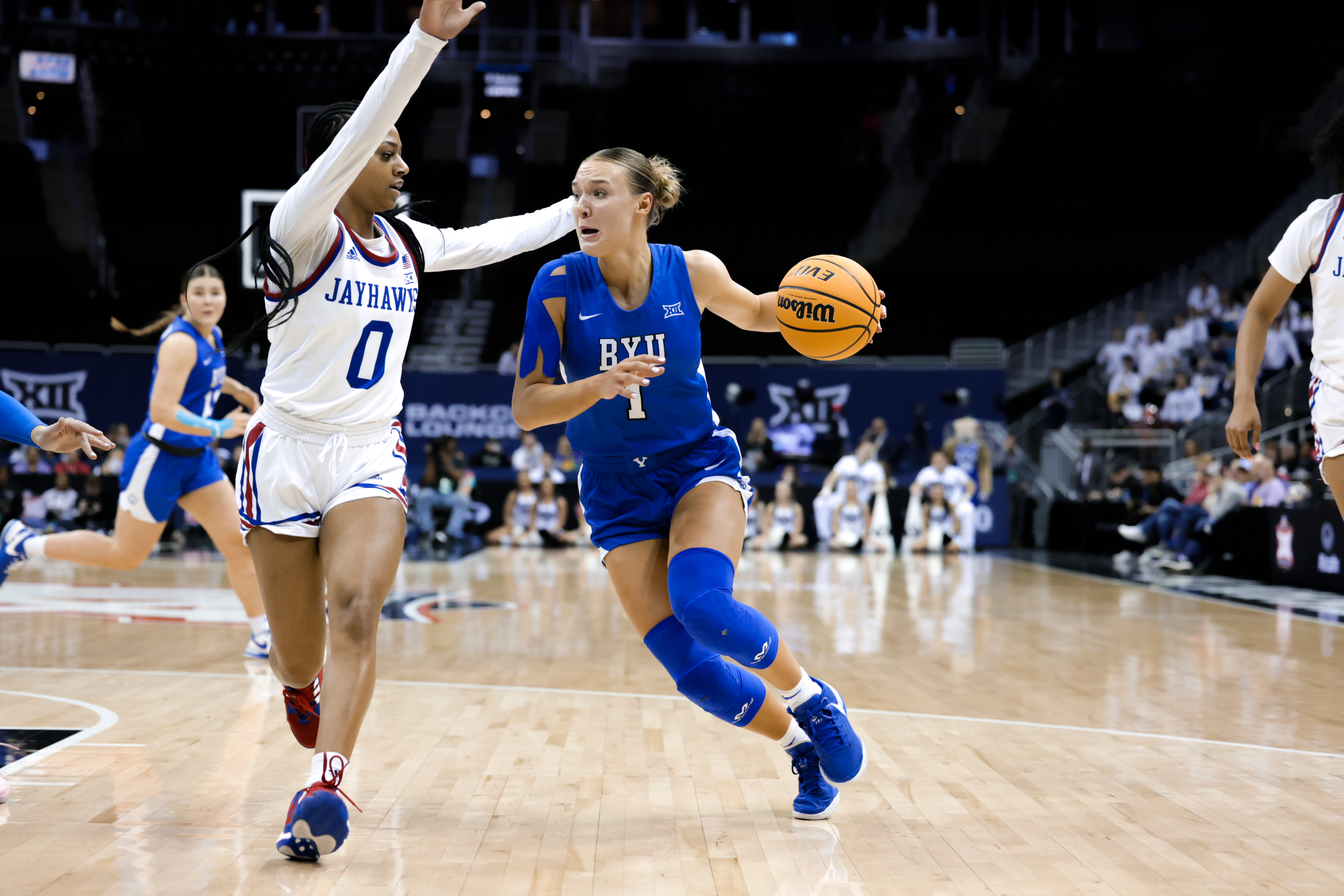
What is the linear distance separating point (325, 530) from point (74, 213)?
26.6 meters

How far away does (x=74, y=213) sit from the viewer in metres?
26.5

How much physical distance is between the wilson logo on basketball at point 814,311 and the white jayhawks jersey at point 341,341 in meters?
1.24

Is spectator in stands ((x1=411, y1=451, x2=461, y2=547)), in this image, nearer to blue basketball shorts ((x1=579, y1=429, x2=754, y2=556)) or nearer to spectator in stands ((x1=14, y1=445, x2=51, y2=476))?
Answer: spectator in stands ((x1=14, y1=445, x2=51, y2=476))

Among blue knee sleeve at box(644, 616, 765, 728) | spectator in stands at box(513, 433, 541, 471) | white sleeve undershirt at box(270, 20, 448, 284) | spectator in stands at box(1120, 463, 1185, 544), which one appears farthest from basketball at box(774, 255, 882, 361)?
spectator in stands at box(513, 433, 541, 471)

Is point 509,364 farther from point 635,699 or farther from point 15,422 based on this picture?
point 15,422

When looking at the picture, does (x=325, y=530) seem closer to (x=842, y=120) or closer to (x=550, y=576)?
(x=550, y=576)

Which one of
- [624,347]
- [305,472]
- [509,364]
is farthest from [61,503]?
[624,347]

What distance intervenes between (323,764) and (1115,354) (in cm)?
1886

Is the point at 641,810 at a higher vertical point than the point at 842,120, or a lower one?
lower

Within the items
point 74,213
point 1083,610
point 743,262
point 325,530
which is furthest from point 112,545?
point 74,213

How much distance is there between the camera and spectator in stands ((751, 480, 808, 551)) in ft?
56.3

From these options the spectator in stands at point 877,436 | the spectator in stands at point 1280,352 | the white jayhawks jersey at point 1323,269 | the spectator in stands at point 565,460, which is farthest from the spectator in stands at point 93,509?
the spectator in stands at point 1280,352

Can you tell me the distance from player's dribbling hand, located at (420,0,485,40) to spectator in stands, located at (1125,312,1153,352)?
18.6m

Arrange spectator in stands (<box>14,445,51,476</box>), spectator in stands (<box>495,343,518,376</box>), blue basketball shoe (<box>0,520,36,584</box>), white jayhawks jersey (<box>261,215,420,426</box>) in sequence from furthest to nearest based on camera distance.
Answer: spectator in stands (<box>495,343,518,376</box>)
spectator in stands (<box>14,445,51,476</box>)
blue basketball shoe (<box>0,520,36,584</box>)
white jayhawks jersey (<box>261,215,420,426</box>)
